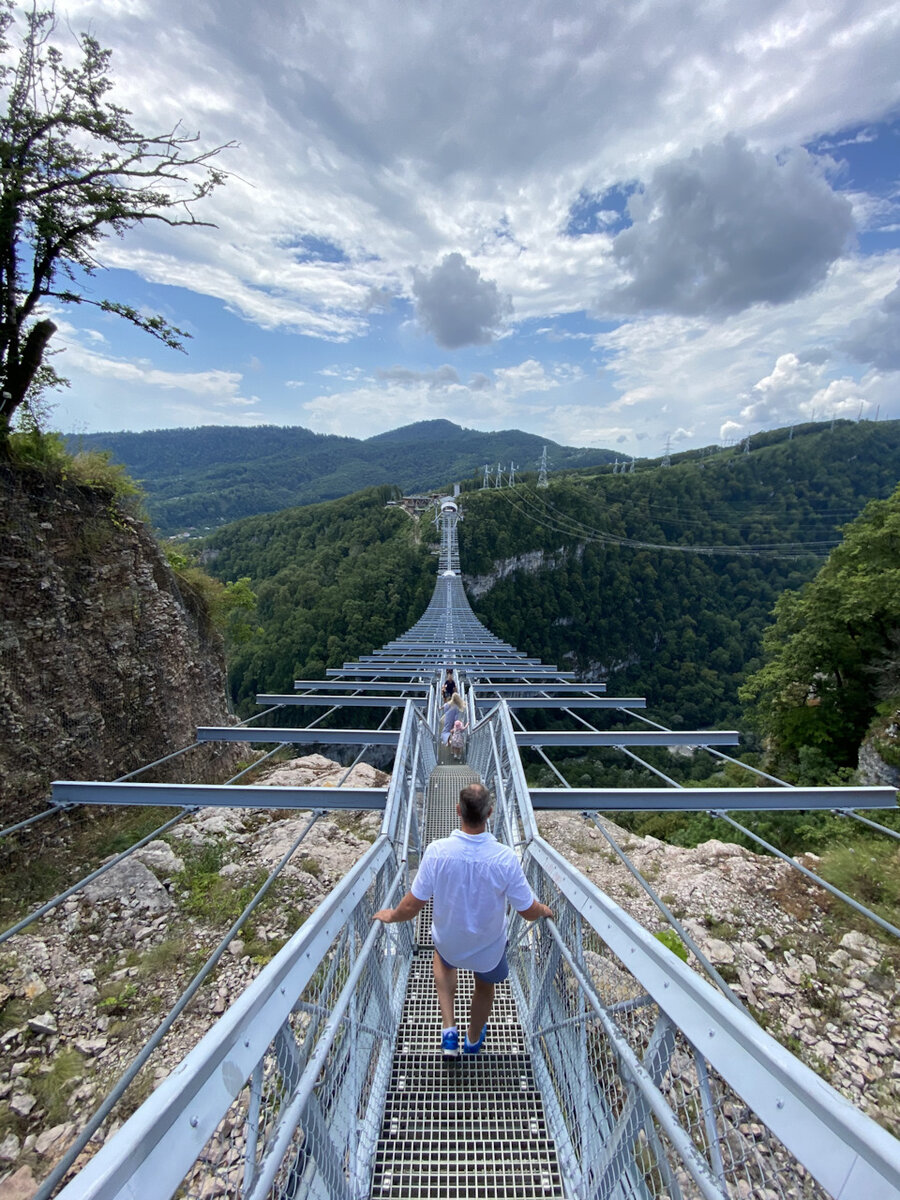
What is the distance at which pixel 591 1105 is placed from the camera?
78.3 inches

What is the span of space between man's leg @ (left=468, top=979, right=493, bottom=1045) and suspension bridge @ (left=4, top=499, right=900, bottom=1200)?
19 centimetres

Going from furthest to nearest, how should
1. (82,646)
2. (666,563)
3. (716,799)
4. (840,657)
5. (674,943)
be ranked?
(666,563)
(840,657)
(82,646)
(674,943)
(716,799)

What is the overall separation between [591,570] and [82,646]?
72.9 m

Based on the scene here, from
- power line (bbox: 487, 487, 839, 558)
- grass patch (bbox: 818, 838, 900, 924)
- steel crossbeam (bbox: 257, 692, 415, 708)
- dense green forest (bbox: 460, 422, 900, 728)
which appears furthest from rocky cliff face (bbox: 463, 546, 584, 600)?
grass patch (bbox: 818, 838, 900, 924)

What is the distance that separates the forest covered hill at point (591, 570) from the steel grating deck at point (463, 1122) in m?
38.8

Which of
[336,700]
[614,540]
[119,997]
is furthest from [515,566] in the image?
[119,997]

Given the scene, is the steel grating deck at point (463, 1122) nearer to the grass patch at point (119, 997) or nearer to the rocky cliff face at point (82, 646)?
the grass patch at point (119, 997)

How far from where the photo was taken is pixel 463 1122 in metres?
2.34

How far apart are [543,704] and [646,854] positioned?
2854 mm

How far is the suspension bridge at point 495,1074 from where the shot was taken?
1.03m

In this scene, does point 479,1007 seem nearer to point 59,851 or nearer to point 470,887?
point 470,887

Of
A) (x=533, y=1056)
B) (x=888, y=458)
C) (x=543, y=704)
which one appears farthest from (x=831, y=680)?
(x=888, y=458)

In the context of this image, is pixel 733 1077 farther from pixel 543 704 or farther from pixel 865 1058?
pixel 543 704

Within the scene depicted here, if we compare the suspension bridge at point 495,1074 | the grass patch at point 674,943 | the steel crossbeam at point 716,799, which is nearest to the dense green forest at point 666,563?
the grass patch at point 674,943
